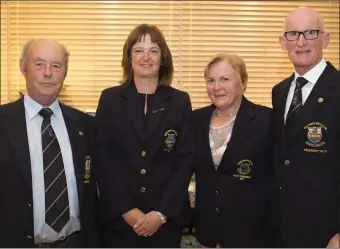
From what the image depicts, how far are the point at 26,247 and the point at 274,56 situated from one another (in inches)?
122

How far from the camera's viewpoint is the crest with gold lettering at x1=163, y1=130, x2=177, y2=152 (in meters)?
2.40

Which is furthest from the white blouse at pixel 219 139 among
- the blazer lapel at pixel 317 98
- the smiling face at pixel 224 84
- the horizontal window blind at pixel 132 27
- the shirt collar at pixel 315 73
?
the horizontal window blind at pixel 132 27

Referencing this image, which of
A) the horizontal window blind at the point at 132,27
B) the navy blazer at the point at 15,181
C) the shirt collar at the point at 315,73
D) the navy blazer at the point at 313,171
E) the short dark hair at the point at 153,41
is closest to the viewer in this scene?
the navy blazer at the point at 15,181

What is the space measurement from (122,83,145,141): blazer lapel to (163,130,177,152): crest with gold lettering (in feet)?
0.43

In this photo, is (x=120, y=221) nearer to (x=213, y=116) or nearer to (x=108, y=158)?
(x=108, y=158)

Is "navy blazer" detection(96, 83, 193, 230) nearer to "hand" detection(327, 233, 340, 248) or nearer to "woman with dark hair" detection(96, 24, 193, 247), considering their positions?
"woman with dark hair" detection(96, 24, 193, 247)

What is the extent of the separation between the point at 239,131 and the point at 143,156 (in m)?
0.56

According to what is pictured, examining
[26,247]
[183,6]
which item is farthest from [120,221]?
[183,6]

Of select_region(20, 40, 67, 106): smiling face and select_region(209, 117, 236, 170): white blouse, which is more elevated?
select_region(20, 40, 67, 106): smiling face

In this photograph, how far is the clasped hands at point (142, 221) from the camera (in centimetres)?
234

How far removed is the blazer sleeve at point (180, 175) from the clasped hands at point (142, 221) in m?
0.06

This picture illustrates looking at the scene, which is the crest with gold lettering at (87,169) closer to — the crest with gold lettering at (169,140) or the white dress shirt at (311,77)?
the crest with gold lettering at (169,140)

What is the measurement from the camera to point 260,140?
247 centimetres

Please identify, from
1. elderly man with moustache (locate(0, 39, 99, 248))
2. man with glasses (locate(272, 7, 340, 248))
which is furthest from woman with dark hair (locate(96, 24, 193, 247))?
man with glasses (locate(272, 7, 340, 248))
